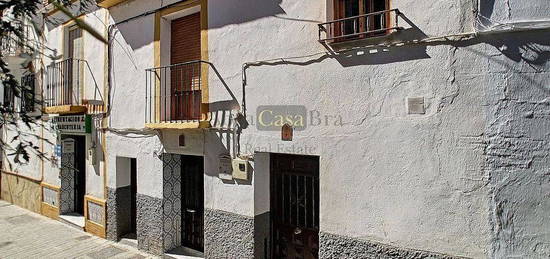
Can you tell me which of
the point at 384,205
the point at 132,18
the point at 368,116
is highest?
the point at 132,18

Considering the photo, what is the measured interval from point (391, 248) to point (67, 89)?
8.95 meters

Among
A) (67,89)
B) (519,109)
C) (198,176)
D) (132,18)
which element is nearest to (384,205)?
(519,109)

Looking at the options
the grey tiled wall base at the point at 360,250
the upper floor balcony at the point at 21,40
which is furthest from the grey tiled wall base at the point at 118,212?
the grey tiled wall base at the point at 360,250

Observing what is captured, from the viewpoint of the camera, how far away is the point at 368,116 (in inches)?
183

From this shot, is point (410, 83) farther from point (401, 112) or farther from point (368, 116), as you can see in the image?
point (368, 116)

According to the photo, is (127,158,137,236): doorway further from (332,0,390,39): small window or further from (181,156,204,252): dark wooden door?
(332,0,390,39): small window

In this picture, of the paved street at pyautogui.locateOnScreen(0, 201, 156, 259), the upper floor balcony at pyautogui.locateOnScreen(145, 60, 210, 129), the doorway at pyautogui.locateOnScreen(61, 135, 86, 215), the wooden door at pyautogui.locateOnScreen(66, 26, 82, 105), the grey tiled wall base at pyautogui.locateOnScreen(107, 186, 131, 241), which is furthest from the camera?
the doorway at pyautogui.locateOnScreen(61, 135, 86, 215)

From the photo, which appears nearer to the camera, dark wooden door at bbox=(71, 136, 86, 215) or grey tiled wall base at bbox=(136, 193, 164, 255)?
grey tiled wall base at bbox=(136, 193, 164, 255)

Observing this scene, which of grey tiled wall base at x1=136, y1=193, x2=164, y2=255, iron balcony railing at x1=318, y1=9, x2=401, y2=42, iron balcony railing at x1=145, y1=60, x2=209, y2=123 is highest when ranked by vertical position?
iron balcony railing at x1=318, y1=9, x2=401, y2=42

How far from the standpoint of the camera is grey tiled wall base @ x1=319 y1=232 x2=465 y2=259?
4.35m

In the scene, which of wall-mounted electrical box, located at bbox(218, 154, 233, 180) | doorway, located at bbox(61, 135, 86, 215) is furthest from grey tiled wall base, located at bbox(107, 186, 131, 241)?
wall-mounted electrical box, located at bbox(218, 154, 233, 180)

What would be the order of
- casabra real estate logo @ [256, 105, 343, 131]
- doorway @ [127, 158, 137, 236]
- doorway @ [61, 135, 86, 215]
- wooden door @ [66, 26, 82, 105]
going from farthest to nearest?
doorway @ [61, 135, 86, 215]
wooden door @ [66, 26, 82, 105]
doorway @ [127, 158, 137, 236]
casabra real estate logo @ [256, 105, 343, 131]

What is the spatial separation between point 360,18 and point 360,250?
3.05m

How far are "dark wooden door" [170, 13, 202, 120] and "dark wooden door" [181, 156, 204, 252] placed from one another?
1.00 metres
